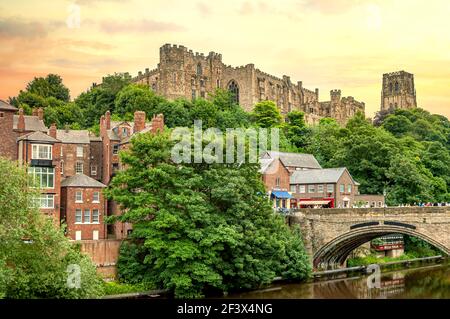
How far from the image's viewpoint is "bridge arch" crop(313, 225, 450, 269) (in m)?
45.7

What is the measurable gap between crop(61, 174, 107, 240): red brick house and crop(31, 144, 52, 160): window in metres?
2.53

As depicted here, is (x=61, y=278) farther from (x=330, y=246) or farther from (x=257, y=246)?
(x=330, y=246)

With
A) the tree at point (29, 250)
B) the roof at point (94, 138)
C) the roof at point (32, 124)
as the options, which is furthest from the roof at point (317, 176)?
the tree at point (29, 250)

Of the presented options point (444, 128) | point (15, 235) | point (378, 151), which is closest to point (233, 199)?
point (15, 235)

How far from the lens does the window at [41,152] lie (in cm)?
4456

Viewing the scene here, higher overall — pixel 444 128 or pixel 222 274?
pixel 444 128

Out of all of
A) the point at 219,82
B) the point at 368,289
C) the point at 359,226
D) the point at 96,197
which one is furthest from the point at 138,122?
the point at 219,82

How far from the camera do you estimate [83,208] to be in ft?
150

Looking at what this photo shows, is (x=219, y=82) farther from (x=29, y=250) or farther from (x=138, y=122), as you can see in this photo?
(x=29, y=250)

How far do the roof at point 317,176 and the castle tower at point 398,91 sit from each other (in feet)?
286

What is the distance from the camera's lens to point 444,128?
109m

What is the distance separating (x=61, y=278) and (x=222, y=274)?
1219cm

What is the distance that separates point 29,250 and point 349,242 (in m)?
27.6

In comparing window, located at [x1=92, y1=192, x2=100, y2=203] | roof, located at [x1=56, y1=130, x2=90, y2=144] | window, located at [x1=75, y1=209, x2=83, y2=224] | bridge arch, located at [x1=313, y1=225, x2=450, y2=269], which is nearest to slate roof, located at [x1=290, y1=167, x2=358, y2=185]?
bridge arch, located at [x1=313, y1=225, x2=450, y2=269]
